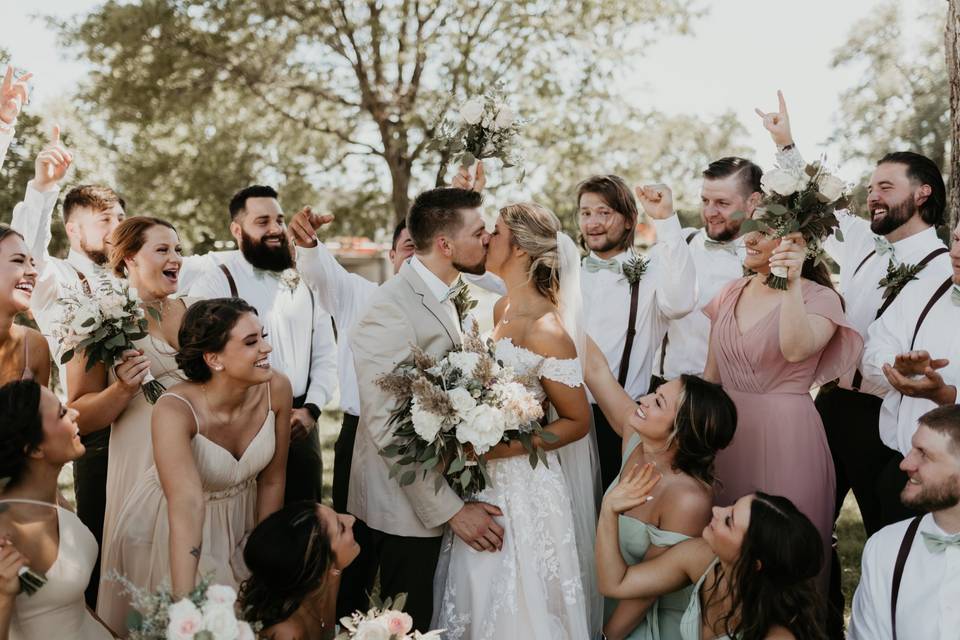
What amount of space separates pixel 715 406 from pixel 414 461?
141cm

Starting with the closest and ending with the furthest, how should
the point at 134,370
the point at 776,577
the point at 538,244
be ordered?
the point at 776,577 < the point at 134,370 < the point at 538,244

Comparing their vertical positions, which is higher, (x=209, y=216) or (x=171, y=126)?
(x=171, y=126)

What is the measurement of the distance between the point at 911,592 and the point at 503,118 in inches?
125

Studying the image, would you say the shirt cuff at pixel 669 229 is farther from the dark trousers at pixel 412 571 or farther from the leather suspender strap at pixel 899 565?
the dark trousers at pixel 412 571

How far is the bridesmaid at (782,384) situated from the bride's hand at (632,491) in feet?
2.41

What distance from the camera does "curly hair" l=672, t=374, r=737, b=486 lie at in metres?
4.03

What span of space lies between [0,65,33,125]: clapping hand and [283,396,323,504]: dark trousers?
244cm

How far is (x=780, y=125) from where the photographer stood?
4836mm

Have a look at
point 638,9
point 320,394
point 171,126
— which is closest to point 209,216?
point 171,126

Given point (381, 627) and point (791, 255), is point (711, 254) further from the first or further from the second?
point (381, 627)

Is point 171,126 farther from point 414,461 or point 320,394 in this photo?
point 414,461

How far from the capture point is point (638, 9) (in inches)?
592

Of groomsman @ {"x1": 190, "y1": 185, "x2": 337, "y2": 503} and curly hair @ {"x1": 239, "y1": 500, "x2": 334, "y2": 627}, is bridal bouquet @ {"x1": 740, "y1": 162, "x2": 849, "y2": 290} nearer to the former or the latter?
curly hair @ {"x1": 239, "y1": 500, "x2": 334, "y2": 627}

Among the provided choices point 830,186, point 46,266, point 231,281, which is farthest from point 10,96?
point 830,186
